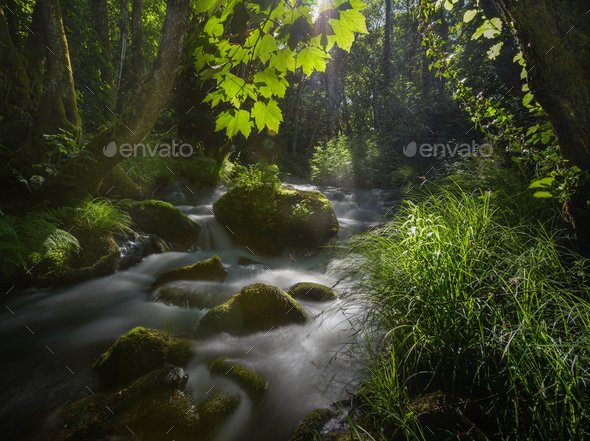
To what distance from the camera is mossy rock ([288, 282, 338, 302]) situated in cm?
429

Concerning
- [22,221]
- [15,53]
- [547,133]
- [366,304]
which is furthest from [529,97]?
[15,53]

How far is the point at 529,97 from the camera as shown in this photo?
263cm

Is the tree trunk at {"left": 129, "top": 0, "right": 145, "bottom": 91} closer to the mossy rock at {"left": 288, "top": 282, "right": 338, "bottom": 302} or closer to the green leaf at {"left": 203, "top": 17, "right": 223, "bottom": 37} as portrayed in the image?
the mossy rock at {"left": 288, "top": 282, "right": 338, "bottom": 302}

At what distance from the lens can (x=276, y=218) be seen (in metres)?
7.32

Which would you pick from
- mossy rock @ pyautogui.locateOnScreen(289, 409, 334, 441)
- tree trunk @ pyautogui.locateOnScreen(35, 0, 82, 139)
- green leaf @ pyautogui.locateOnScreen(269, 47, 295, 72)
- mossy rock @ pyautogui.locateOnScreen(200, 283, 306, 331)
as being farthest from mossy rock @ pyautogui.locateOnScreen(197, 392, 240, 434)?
tree trunk @ pyautogui.locateOnScreen(35, 0, 82, 139)

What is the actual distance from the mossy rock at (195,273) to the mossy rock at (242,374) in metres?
2.02

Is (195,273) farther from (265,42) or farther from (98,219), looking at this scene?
(265,42)

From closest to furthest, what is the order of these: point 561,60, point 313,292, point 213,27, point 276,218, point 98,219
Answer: point 213,27 → point 561,60 → point 313,292 → point 98,219 → point 276,218

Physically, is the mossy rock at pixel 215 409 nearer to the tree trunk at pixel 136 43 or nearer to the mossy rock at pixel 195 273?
the mossy rock at pixel 195 273

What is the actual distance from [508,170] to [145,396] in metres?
5.62

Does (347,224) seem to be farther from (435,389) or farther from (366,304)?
(435,389)

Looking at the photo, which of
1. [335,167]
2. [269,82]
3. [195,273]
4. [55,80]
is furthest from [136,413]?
[335,167]

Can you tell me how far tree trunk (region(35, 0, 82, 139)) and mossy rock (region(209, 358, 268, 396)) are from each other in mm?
6127

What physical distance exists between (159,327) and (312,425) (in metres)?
2.33
